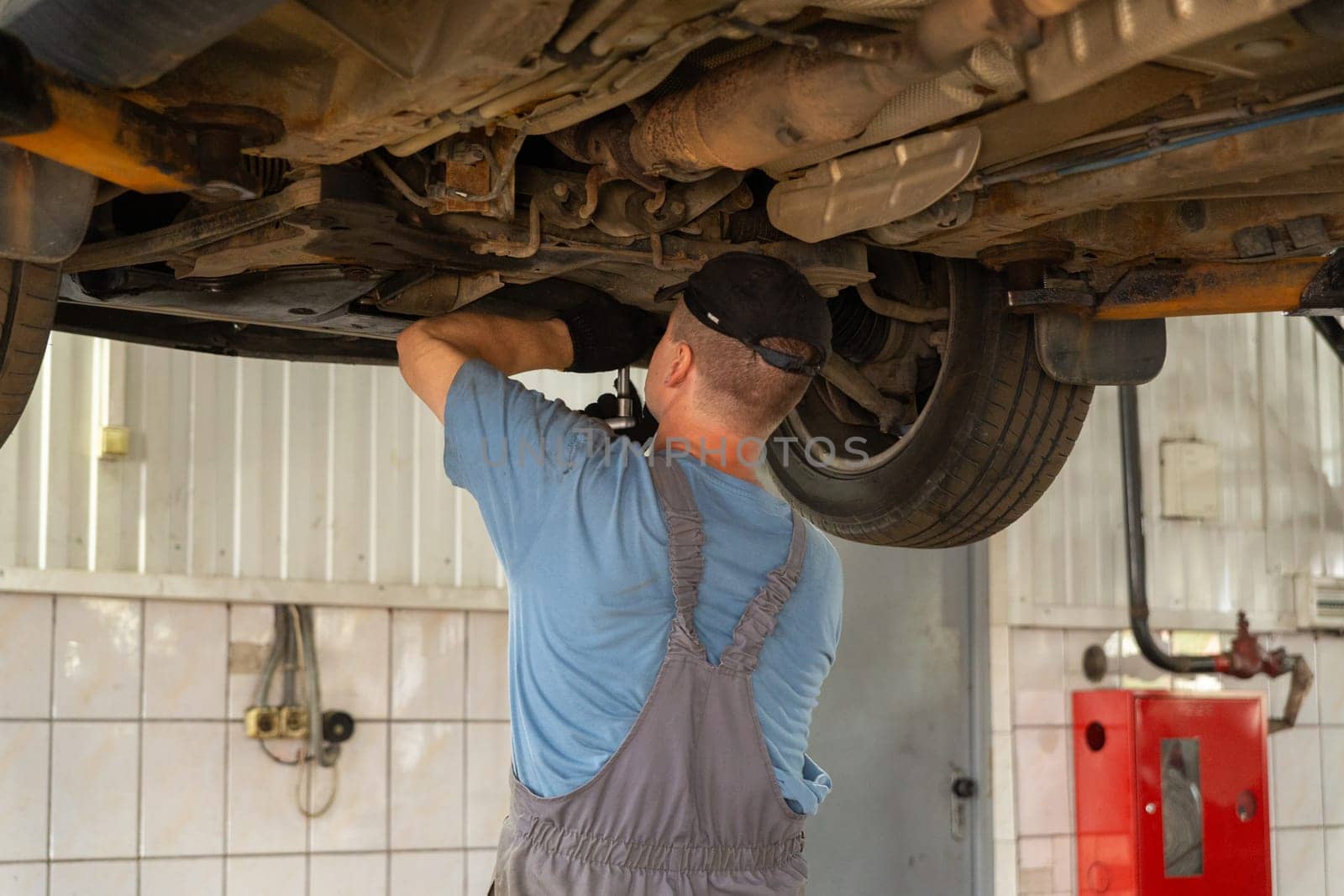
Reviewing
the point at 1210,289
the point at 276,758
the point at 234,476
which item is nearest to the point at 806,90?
the point at 1210,289

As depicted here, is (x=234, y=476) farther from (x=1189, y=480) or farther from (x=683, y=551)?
(x=1189, y=480)

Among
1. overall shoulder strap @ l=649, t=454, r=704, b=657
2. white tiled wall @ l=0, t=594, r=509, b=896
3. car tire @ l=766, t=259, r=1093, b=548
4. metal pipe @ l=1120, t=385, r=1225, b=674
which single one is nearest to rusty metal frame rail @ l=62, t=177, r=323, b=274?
overall shoulder strap @ l=649, t=454, r=704, b=657

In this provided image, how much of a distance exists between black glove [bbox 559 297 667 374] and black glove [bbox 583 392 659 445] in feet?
0.18

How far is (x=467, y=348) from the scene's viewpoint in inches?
69.9

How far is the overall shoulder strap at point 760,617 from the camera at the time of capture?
1.56 metres

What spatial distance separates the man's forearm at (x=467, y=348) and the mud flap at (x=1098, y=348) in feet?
2.79

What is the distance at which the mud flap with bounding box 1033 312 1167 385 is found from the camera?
2326 millimetres

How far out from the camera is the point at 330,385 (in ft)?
14.2

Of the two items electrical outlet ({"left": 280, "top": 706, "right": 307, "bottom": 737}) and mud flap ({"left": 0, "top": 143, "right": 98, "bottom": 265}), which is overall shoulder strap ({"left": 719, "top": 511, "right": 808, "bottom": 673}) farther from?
electrical outlet ({"left": 280, "top": 706, "right": 307, "bottom": 737})

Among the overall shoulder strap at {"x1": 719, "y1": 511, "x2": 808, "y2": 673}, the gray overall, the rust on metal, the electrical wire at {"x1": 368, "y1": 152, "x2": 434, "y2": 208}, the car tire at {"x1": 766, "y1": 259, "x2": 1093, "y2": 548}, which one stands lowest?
the gray overall

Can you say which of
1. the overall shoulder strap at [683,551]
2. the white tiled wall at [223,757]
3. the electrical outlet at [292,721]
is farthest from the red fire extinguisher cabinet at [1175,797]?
the overall shoulder strap at [683,551]

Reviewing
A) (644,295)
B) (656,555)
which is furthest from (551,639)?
(644,295)

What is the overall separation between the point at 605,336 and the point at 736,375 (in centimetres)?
50

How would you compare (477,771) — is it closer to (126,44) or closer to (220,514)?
(220,514)
